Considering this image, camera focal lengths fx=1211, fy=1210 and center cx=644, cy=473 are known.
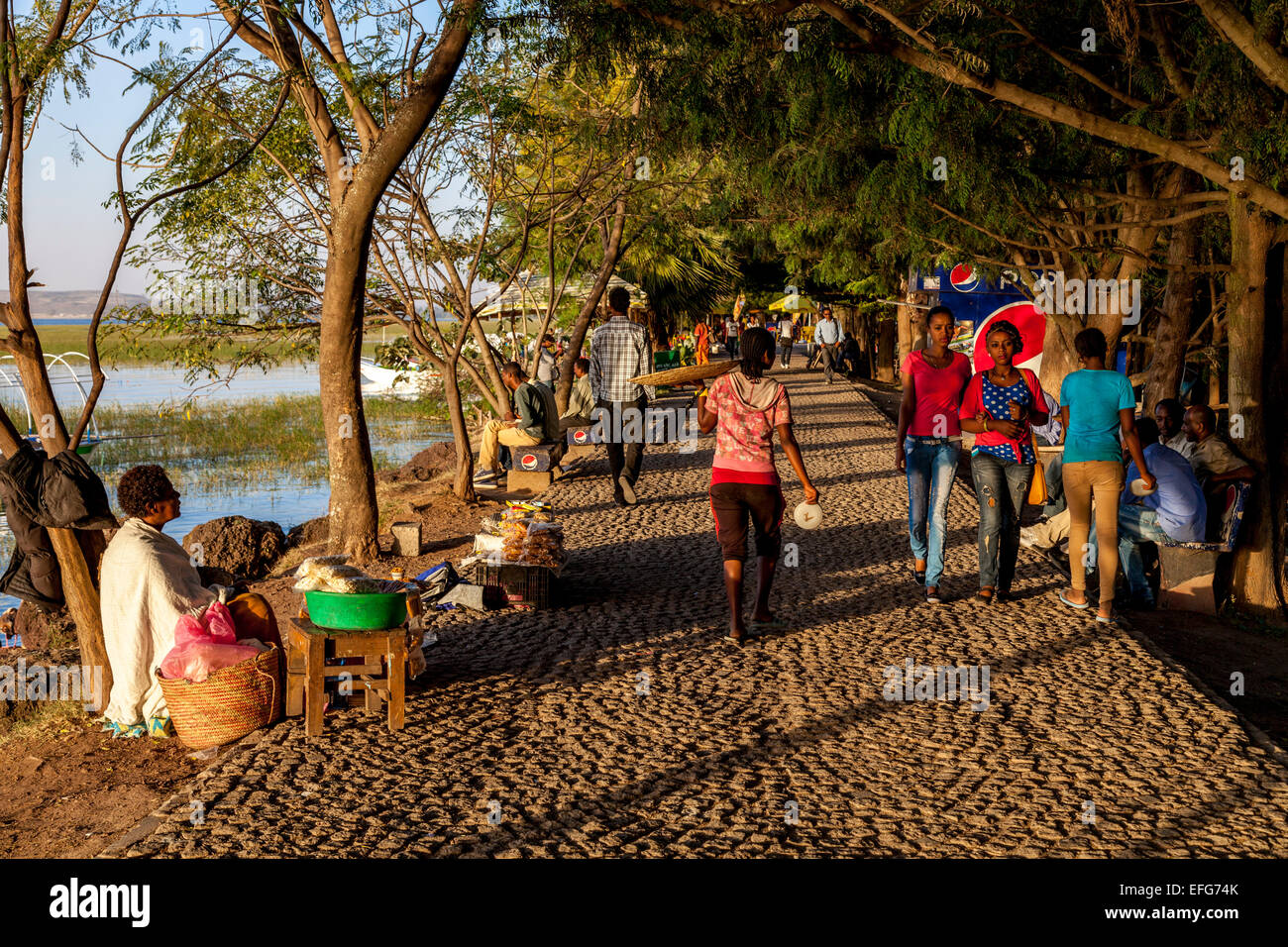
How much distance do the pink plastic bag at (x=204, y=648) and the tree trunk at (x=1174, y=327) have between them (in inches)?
349

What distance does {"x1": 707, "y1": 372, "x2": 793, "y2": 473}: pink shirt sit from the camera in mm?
6992

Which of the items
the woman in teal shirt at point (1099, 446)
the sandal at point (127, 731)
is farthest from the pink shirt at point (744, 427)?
the sandal at point (127, 731)

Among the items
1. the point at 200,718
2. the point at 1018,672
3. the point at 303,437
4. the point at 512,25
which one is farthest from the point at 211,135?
the point at 303,437

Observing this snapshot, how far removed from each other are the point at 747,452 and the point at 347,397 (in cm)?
432

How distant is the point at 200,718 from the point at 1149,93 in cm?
814

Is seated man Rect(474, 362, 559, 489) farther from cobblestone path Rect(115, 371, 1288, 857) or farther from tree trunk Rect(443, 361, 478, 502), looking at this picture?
cobblestone path Rect(115, 371, 1288, 857)

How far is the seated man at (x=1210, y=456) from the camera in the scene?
9.12 m

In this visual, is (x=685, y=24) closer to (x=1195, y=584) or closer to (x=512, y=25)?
(x=512, y=25)

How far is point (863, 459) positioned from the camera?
658 inches

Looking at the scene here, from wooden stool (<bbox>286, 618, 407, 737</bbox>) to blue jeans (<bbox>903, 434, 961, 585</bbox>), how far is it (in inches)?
156

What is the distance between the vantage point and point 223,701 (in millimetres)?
5578

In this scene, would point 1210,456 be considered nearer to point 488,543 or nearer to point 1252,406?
point 1252,406

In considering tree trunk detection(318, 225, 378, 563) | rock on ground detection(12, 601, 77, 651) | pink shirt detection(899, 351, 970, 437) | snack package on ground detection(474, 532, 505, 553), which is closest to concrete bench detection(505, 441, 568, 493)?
tree trunk detection(318, 225, 378, 563)

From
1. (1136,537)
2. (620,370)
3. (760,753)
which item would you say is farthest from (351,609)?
(620,370)
